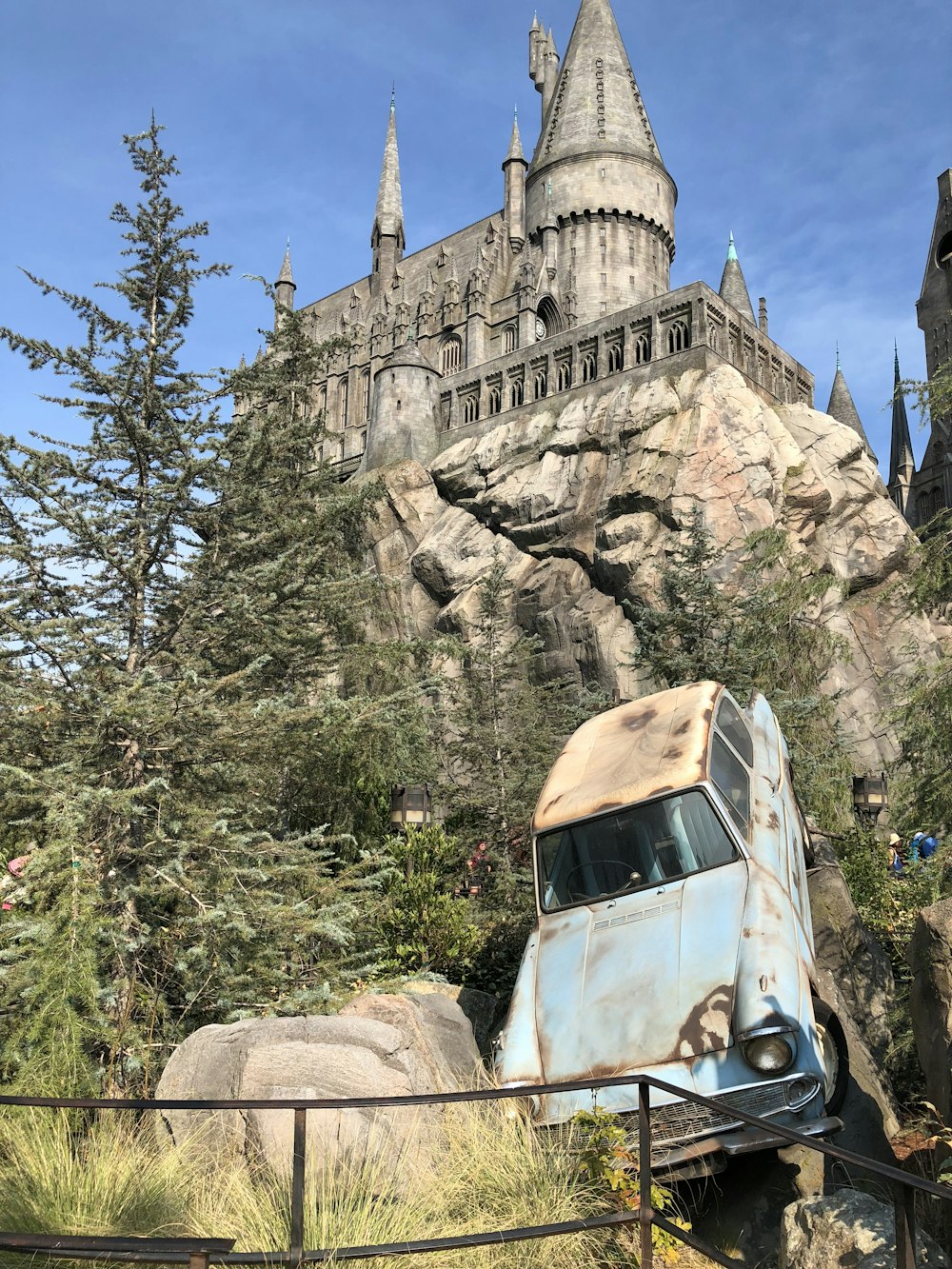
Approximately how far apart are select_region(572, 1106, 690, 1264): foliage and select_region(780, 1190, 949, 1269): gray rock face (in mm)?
586

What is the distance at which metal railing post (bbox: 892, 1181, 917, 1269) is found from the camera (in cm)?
373

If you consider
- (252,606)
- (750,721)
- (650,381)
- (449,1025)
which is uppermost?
(650,381)

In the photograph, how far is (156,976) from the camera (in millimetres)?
9578

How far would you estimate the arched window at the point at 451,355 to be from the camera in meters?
53.8

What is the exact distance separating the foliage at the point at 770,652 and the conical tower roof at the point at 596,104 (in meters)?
40.6

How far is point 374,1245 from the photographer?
14.8ft

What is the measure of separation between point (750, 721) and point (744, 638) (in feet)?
29.6

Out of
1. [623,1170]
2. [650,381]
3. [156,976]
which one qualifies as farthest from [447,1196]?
[650,381]

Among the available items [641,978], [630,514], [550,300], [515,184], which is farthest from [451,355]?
[641,978]

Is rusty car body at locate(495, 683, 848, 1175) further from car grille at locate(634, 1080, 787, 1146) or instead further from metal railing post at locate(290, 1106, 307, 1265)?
metal railing post at locate(290, 1106, 307, 1265)

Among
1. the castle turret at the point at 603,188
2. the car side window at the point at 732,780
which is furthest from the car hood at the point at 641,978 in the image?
the castle turret at the point at 603,188

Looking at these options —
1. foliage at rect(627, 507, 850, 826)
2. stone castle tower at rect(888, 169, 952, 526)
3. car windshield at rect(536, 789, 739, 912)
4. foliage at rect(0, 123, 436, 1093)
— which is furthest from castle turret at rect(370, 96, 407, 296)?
car windshield at rect(536, 789, 739, 912)

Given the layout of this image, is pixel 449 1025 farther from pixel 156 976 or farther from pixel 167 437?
pixel 167 437

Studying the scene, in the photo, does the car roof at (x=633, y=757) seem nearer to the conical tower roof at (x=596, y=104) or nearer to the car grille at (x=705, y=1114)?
the car grille at (x=705, y=1114)
